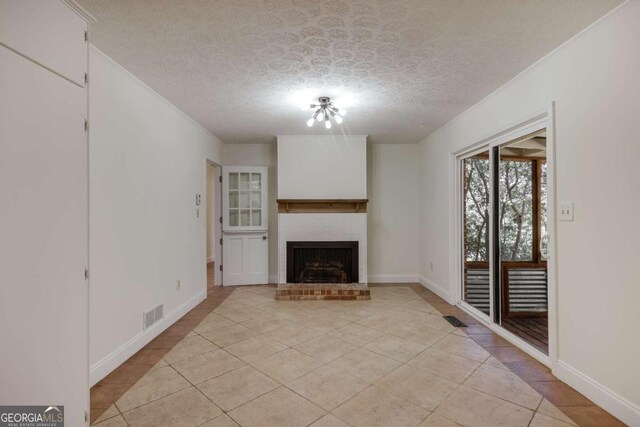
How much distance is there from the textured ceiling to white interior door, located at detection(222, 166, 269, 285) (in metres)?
1.86

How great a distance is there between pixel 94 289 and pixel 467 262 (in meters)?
3.97

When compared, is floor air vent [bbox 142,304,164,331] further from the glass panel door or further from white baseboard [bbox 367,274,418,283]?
white baseboard [bbox 367,274,418,283]

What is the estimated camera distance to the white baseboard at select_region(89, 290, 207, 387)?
7.23ft

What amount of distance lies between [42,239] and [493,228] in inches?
143

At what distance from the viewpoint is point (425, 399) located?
1990 mm

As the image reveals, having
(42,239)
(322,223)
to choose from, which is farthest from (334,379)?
(322,223)

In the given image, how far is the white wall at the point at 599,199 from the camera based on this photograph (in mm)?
1720

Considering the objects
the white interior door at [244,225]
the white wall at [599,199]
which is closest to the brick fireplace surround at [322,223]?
the white interior door at [244,225]

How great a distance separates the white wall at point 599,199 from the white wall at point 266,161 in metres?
3.88

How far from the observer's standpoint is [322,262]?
4816mm

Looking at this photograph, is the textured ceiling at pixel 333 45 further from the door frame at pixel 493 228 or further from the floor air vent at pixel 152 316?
the floor air vent at pixel 152 316

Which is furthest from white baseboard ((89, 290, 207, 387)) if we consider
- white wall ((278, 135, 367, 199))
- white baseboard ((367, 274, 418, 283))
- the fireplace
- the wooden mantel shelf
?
white baseboard ((367, 274, 418, 283))

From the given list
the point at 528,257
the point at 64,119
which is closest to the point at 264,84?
the point at 64,119

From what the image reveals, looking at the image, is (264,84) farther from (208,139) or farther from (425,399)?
(425,399)
